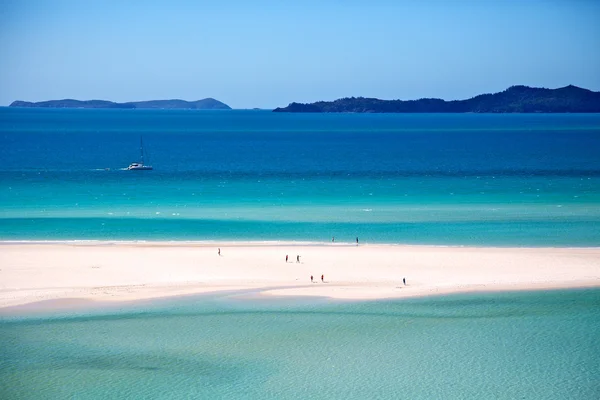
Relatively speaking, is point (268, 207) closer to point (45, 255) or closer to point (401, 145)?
point (45, 255)

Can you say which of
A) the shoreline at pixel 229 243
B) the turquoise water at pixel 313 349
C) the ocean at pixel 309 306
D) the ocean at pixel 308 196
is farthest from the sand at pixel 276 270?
the ocean at pixel 308 196

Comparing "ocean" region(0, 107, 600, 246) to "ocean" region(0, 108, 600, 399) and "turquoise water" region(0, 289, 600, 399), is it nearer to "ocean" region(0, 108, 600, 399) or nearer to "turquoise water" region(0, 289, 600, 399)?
"ocean" region(0, 108, 600, 399)

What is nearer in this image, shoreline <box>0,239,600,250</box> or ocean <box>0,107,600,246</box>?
shoreline <box>0,239,600,250</box>

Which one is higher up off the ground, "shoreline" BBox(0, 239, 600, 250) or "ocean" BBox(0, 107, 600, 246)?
"shoreline" BBox(0, 239, 600, 250)

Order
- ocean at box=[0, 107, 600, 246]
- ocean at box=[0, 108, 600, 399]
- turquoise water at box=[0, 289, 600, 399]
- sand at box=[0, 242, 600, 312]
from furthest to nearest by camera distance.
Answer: ocean at box=[0, 107, 600, 246] < sand at box=[0, 242, 600, 312] < ocean at box=[0, 108, 600, 399] < turquoise water at box=[0, 289, 600, 399]

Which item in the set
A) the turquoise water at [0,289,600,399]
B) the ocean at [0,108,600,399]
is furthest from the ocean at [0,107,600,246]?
the turquoise water at [0,289,600,399]

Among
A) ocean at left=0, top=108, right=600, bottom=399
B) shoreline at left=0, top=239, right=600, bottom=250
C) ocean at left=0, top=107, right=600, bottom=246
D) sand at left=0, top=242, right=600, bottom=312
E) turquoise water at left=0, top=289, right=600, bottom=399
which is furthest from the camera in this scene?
ocean at left=0, top=107, right=600, bottom=246
